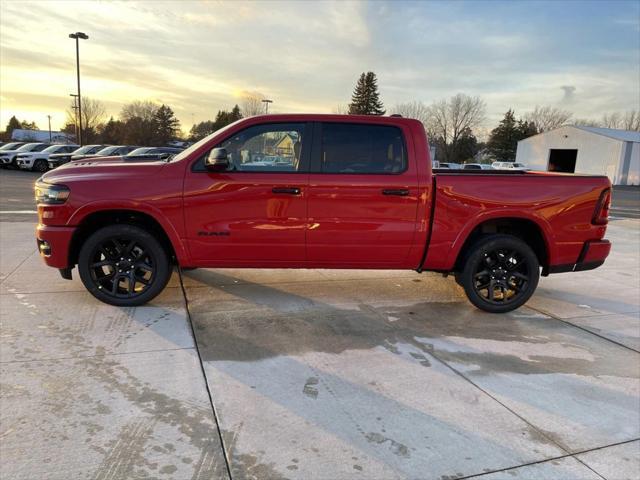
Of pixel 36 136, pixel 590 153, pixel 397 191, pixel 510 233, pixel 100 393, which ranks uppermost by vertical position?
pixel 36 136

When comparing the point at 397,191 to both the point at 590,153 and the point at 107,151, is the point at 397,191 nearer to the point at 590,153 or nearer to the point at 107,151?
the point at 107,151

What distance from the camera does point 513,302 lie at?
4.90 metres

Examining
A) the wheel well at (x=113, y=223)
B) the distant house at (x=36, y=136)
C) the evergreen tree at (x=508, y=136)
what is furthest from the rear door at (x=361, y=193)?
the distant house at (x=36, y=136)

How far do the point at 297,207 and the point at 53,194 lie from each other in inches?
90.2

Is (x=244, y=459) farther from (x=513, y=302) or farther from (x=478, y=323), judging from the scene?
(x=513, y=302)

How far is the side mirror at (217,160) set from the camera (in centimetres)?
422

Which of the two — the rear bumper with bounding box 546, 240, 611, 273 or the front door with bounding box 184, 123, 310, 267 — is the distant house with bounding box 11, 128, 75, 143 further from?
the rear bumper with bounding box 546, 240, 611, 273

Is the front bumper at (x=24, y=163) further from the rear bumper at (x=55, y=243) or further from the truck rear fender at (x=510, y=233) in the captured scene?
the truck rear fender at (x=510, y=233)

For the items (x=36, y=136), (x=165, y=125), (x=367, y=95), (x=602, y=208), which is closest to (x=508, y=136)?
(x=367, y=95)

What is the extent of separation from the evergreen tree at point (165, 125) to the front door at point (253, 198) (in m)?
80.4

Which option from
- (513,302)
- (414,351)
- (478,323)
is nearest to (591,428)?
(414,351)

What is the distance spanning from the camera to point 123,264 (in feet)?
15.0

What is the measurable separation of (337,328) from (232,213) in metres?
1.49

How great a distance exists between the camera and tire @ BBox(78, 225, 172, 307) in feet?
14.6
